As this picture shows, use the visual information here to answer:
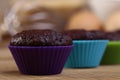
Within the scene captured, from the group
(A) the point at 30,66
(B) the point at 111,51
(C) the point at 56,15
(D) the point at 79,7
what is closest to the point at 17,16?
(C) the point at 56,15

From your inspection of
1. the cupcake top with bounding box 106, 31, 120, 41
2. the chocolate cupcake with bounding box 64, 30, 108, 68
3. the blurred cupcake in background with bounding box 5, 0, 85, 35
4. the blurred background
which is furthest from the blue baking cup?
the blurred cupcake in background with bounding box 5, 0, 85, 35

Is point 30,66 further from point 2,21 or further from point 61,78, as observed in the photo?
point 2,21

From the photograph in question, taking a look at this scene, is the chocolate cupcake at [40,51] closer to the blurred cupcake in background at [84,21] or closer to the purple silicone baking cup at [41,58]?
the purple silicone baking cup at [41,58]

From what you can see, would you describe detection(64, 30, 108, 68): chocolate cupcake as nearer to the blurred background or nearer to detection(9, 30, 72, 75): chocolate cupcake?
detection(9, 30, 72, 75): chocolate cupcake

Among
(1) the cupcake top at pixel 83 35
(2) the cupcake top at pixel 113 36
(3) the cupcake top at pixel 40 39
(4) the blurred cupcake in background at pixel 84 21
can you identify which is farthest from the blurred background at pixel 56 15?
(3) the cupcake top at pixel 40 39

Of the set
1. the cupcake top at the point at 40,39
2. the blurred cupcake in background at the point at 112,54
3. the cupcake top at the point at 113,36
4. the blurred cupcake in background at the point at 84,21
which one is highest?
the cupcake top at the point at 40,39
